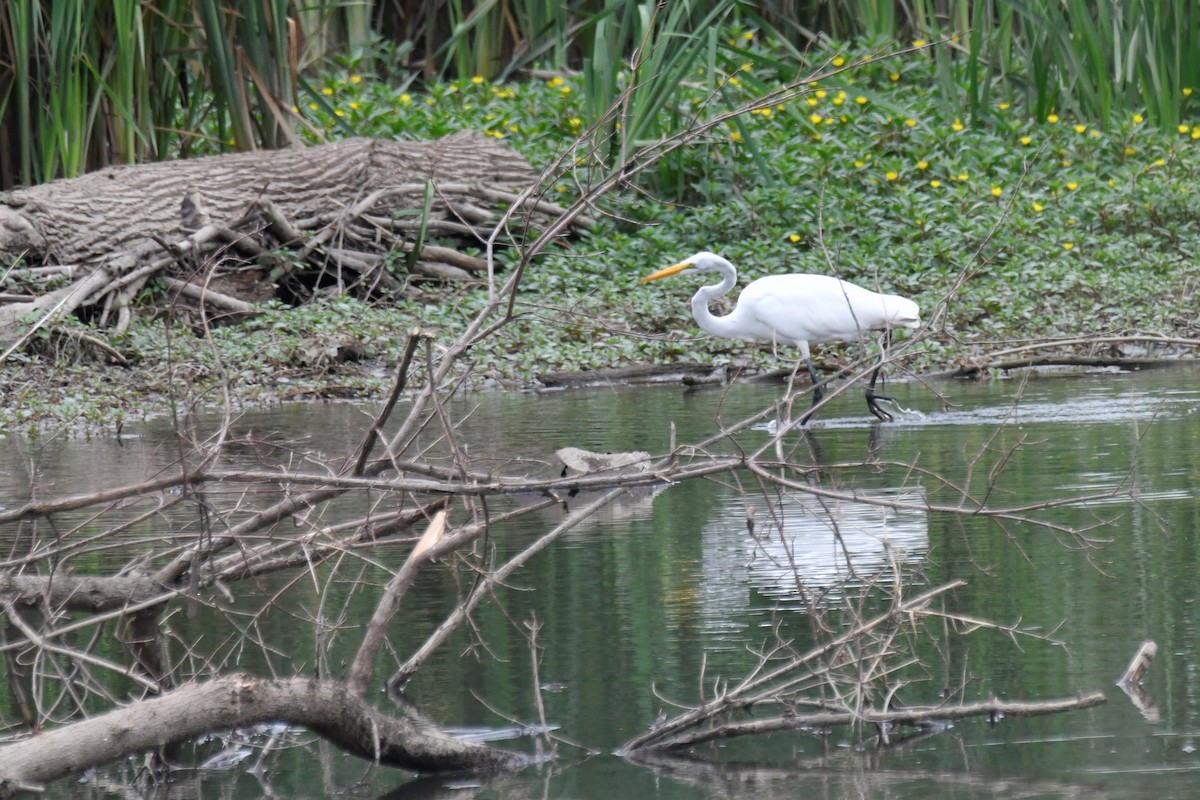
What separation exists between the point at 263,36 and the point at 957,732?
10.9 m

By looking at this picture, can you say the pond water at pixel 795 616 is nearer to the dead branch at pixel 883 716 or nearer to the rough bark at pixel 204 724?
the dead branch at pixel 883 716

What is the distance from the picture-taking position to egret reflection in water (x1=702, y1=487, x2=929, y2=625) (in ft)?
16.1

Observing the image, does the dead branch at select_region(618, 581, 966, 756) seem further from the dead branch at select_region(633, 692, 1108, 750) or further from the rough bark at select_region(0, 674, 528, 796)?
the rough bark at select_region(0, 674, 528, 796)

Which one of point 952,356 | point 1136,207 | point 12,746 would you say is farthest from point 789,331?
point 12,746

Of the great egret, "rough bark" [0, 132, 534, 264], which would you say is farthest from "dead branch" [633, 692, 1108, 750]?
"rough bark" [0, 132, 534, 264]

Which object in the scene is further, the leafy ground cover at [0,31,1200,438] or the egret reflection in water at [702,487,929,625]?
the leafy ground cover at [0,31,1200,438]

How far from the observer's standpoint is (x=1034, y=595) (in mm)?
4820

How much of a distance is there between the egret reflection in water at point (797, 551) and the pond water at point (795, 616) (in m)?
0.02

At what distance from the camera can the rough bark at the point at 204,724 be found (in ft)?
10.1

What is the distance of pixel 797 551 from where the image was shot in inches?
223

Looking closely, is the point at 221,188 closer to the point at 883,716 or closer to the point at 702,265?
the point at 702,265

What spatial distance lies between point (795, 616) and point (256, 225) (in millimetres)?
8610

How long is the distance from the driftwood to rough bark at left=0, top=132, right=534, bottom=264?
0.03 ft

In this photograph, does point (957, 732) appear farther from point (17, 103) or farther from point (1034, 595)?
point (17, 103)
